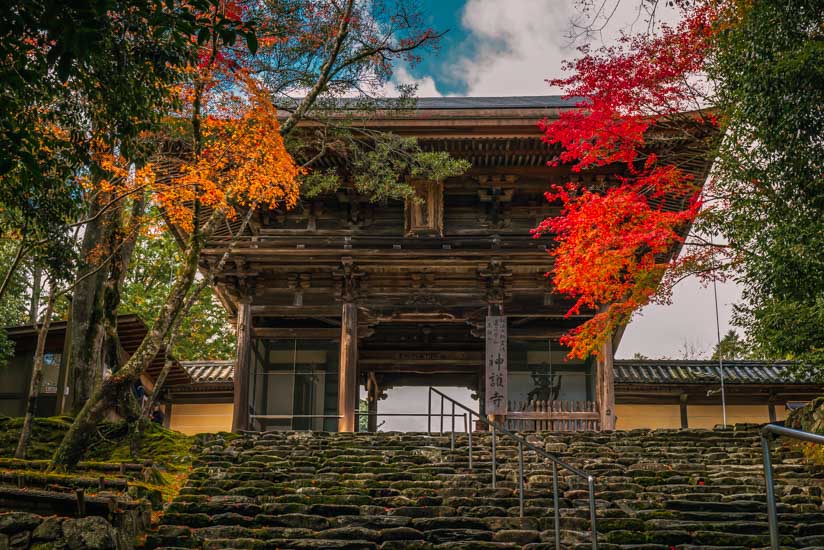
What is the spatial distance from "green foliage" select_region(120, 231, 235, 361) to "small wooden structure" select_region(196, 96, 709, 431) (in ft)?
28.1

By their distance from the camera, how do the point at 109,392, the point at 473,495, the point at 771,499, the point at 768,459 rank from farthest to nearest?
1. the point at 109,392
2. the point at 473,495
3. the point at 768,459
4. the point at 771,499

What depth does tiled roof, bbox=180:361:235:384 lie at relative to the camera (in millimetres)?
20812

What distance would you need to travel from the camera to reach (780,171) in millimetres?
10641

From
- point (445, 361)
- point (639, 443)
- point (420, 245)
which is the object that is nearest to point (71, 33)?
point (639, 443)

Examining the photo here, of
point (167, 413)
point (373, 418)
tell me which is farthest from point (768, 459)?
point (167, 413)

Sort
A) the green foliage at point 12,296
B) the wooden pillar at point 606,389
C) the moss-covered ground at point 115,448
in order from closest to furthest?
the moss-covered ground at point 115,448 < the wooden pillar at point 606,389 < the green foliage at point 12,296

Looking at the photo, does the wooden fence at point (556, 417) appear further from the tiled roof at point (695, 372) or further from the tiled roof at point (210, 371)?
the tiled roof at point (210, 371)

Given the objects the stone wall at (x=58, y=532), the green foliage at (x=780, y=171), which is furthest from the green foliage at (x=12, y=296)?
the green foliage at (x=780, y=171)

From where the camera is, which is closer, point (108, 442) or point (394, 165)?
point (108, 442)

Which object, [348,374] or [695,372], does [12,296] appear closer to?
[348,374]

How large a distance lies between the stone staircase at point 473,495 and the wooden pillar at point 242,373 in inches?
149

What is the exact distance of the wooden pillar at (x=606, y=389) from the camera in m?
15.3

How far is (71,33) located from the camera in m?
5.33

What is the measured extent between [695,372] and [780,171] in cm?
1118
